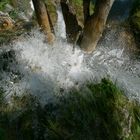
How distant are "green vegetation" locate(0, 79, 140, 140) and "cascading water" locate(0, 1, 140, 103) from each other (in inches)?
24.9

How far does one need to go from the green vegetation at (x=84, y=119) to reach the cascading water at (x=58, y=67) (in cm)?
63

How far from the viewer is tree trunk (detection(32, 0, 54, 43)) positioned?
8180mm

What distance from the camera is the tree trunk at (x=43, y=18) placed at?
8.18 metres

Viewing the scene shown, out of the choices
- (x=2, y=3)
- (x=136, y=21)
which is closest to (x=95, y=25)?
(x=136, y=21)

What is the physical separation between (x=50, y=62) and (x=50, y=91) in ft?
4.09

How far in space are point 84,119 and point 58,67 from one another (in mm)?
2527

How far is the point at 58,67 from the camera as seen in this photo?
28.2 feet

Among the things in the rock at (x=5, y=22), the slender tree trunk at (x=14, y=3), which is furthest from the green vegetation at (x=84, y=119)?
the slender tree trunk at (x=14, y=3)

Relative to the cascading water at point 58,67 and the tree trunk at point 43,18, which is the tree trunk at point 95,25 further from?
the tree trunk at point 43,18

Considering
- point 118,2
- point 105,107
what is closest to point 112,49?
point 105,107

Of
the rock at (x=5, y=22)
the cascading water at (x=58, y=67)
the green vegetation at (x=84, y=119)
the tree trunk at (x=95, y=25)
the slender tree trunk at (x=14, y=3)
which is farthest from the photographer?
the slender tree trunk at (x=14, y=3)

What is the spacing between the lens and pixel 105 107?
20.3ft

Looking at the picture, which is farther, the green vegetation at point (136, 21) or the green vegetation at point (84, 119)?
the green vegetation at point (136, 21)

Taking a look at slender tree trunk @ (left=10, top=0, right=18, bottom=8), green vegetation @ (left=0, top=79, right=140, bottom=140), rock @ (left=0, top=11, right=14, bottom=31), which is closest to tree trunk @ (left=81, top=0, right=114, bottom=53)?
green vegetation @ (left=0, top=79, right=140, bottom=140)
